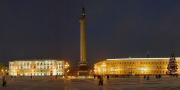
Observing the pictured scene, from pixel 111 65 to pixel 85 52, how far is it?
49.9m

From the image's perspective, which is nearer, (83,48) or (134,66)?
(83,48)

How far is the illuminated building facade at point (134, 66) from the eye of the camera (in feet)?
565

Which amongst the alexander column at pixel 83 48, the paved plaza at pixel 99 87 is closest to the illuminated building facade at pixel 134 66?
the alexander column at pixel 83 48

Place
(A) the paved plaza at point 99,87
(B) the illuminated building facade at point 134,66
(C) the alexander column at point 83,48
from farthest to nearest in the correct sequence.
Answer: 1. (B) the illuminated building facade at point 134,66
2. (C) the alexander column at point 83,48
3. (A) the paved plaza at point 99,87

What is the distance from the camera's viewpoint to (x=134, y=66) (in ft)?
580

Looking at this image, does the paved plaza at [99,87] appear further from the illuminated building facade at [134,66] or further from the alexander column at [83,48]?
the illuminated building facade at [134,66]

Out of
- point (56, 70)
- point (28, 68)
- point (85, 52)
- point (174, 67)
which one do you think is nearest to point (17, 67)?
point (28, 68)

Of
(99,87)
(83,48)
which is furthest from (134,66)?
(99,87)

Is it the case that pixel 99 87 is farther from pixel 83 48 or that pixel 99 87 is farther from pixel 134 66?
pixel 134 66

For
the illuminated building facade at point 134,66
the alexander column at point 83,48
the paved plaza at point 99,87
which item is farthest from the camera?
the illuminated building facade at point 134,66

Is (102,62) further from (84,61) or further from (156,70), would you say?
(84,61)

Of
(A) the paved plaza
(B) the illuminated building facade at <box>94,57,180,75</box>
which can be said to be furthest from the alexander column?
(A) the paved plaza

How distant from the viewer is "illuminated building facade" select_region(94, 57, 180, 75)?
172250mm

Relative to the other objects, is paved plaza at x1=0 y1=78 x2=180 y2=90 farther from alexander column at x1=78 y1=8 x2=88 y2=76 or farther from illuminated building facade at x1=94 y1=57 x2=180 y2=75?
illuminated building facade at x1=94 y1=57 x2=180 y2=75
